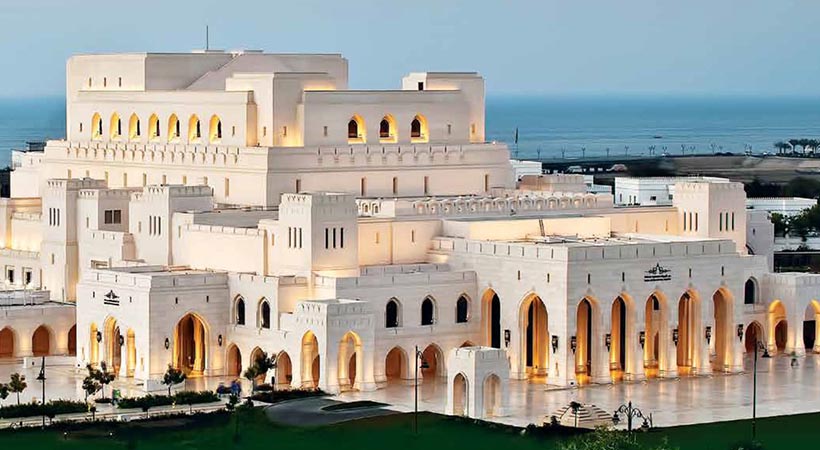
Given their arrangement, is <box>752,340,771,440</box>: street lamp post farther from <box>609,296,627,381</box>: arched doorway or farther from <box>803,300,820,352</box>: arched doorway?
<box>609,296,627,381</box>: arched doorway

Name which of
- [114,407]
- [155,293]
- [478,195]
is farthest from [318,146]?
[114,407]

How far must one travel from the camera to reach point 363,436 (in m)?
69.4

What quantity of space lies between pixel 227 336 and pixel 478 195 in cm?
1483

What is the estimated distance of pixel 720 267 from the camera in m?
83.0

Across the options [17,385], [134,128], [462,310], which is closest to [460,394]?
[462,310]

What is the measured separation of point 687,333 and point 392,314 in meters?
10.0

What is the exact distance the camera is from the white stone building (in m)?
79.8

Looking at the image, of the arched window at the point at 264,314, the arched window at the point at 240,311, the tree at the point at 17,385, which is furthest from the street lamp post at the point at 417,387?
the tree at the point at 17,385

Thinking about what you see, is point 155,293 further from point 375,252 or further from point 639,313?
point 639,313

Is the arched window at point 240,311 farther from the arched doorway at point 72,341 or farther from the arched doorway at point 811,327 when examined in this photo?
the arched doorway at point 811,327

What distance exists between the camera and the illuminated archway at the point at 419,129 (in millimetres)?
92875

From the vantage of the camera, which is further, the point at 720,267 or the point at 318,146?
the point at 318,146

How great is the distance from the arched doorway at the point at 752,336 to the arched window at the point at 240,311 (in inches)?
712

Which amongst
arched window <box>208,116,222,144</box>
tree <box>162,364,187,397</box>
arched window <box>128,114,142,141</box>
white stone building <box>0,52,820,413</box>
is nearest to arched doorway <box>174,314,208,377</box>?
white stone building <box>0,52,820,413</box>
